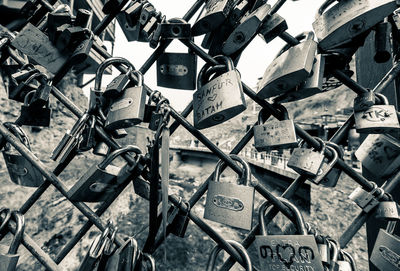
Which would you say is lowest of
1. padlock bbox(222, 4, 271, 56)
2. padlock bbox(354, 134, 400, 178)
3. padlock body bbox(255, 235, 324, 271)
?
padlock body bbox(255, 235, 324, 271)

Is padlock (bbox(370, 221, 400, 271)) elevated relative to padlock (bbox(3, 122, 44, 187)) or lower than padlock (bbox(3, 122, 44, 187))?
lower

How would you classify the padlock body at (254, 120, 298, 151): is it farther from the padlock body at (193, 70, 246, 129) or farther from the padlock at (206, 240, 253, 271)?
the padlock at (206, 240, 253, 271)

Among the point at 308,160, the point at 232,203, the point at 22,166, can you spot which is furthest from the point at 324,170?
the point at 22,166

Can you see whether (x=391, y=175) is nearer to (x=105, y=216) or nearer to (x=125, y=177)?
(x=125, y=177)

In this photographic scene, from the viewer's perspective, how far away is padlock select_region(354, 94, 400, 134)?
62cm

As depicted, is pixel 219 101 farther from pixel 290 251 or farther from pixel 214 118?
pixel 290 251

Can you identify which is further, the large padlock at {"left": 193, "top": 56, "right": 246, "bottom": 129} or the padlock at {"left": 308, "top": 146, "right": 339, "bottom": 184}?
the padlock at {"left": 308, "top": 146, "right": 339, "bottom": 184}

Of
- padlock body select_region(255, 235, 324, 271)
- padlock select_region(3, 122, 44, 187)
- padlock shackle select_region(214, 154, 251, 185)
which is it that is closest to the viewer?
padlock body select_region(255, 235, 324, 271)

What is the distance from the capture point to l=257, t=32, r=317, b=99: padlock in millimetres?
559

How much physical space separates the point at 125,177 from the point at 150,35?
0.47m

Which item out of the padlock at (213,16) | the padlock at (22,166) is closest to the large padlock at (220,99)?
the padlock at (213,16)

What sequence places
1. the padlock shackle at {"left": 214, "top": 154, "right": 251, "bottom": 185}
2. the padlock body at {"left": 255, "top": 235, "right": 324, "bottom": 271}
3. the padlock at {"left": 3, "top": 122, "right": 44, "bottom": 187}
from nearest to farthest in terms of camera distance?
the padlock body at {"left": 255, "top": 235, "right": 324, "bottom": 271} < the padlock shackle at {"left": 214, "top": 154, "right": 251, "bottom": 185} < the padlock at {"left": 3, "top": 122, "right": 44, "bottom": 187}

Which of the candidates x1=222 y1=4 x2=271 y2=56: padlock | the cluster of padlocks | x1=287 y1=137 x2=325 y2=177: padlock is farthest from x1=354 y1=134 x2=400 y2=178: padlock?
x1=222 y1=4 x2=271 y2=56: padlock

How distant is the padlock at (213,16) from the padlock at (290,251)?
60 cm
